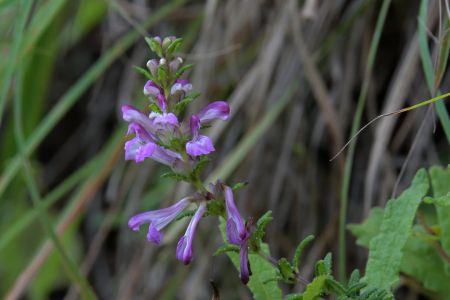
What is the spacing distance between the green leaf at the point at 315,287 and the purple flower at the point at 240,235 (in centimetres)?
10

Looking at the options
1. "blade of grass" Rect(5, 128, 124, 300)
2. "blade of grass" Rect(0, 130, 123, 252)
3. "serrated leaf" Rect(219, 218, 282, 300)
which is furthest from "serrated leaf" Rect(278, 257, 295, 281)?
"blade of grass" Rect(5, 128, 124, 300)

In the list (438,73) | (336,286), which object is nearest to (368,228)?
(438,73)

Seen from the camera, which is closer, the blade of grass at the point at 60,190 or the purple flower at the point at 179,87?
the purple flower at the point at 179,87

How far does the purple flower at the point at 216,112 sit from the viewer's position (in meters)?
1.30

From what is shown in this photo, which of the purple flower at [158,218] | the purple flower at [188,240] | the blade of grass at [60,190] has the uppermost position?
the blade of grass at [60,190]

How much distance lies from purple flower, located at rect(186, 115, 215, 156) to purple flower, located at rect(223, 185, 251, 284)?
11 cm

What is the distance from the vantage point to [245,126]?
2.75 metres

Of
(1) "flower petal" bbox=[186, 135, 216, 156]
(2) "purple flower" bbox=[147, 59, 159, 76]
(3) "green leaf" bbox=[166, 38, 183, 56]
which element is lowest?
(1) "flower petal" bbox=[186, 135, 216, 156]

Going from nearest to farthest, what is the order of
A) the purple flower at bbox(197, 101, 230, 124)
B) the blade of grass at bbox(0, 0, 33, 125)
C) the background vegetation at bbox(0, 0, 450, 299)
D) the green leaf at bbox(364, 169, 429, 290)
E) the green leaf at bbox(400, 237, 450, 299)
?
the purple flower at bbox(197, 101, 230, 124) < the green leaf at bbox(364, 169, 429, 290) < the green leaf at bbox(400, 237, 450, 299) < the blade of grass at bbox(0, 0, 33, 125) < the background vegetation at bbox(0, 0, 450, 299)

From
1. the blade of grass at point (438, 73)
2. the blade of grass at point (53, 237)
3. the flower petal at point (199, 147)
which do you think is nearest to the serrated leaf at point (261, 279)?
the flower petal at point (199, 147)

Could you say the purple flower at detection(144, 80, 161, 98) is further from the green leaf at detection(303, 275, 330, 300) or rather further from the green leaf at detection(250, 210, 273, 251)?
the green leaf at detection(303, 275, 330, 300)

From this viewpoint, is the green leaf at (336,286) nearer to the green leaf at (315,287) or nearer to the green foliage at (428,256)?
the green leaf at (315,287)

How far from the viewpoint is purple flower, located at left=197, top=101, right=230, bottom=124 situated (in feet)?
4.27

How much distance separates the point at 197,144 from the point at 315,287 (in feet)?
0.97
